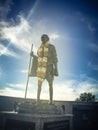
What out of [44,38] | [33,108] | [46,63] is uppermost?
[44,38]

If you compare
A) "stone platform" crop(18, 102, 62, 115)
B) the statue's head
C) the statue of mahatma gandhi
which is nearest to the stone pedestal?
"stone platform" crop(18, 102, 62, 115)

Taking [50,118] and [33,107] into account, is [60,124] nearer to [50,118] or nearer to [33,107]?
[50,118]

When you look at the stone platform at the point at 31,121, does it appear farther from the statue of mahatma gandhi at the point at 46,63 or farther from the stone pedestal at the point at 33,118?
the statue of mahatma gandhi at the point at 46,63

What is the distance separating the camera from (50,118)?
15.7ft

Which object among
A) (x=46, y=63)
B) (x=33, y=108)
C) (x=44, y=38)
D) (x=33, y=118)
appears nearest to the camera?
(x=33, y=118)

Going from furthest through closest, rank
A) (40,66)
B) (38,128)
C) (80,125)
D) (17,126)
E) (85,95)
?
(85,95), (80,125), (40,66), (17,126), (38,128)

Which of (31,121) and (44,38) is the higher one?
(44,38)

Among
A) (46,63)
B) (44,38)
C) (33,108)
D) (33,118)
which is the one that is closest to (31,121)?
(33,118)

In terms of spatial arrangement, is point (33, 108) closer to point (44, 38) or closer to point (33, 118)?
point (33, 118)

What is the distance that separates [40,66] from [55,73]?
0.67 m

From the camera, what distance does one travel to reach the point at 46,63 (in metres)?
6.06


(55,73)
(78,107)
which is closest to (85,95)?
(78,107)

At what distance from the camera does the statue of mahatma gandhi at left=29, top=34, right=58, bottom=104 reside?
593 cm

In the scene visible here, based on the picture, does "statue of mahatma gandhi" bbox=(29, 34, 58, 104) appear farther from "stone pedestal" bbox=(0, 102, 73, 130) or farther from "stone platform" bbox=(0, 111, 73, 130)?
"stone platform" bbox=(0, 111, 73, 130)
